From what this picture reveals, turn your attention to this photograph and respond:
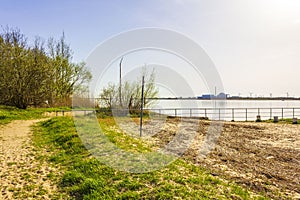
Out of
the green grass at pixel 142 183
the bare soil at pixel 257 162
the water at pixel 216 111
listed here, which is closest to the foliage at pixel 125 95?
the water at pixel 216 111

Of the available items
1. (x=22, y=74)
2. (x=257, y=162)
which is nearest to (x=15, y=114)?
(x=22, y=74)

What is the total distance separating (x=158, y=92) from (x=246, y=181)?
654 inches

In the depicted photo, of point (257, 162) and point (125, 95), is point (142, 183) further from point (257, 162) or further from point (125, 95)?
point (125, 95)

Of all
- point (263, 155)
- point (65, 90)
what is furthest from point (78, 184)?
point (65, 90)

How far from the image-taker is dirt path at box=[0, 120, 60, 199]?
499 cm

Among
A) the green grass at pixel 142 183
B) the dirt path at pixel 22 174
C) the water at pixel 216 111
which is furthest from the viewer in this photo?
the water at pixel 216 111

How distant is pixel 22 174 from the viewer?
6.00 metres

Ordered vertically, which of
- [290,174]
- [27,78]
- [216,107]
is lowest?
[290,174]

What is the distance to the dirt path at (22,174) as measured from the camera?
4988mm

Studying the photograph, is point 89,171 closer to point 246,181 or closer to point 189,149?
point 246,181

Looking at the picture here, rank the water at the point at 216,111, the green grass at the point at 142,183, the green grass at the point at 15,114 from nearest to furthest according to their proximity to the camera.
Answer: the green grass at the point at 142,183, the green grass at the point at 15,114, the water at the point at 216,111

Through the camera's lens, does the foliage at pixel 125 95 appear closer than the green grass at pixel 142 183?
No

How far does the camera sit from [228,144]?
10164mm

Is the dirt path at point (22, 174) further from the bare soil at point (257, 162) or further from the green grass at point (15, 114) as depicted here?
the green grass at point (15, 114)
